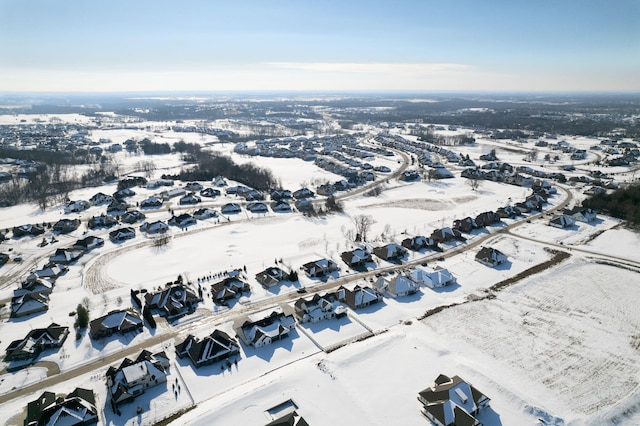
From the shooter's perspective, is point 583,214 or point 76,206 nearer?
point 583,214

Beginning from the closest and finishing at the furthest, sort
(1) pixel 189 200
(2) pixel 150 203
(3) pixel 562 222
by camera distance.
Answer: (3) pixel 562 222
(2) pixel 150 203
(1) pixel 189 200

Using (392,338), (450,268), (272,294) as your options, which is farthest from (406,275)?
(272,294)

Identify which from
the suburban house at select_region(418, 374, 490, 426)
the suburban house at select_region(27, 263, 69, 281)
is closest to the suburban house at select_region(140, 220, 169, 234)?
the suburban house at select_region(27, 263, 69, 281)

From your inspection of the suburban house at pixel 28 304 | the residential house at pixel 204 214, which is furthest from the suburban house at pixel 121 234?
the suburban house at pixel 28 304

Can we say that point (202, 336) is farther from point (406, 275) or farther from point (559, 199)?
point (559, 199)

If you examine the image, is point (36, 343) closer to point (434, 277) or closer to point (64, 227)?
point (64, 227)

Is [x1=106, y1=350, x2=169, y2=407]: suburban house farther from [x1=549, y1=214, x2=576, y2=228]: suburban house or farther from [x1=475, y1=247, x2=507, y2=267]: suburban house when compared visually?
[x1=549, y1=214, x2=576, y2=228]: suburban house

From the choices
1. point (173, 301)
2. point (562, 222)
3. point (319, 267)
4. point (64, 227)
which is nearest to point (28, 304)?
point (173, 301)
